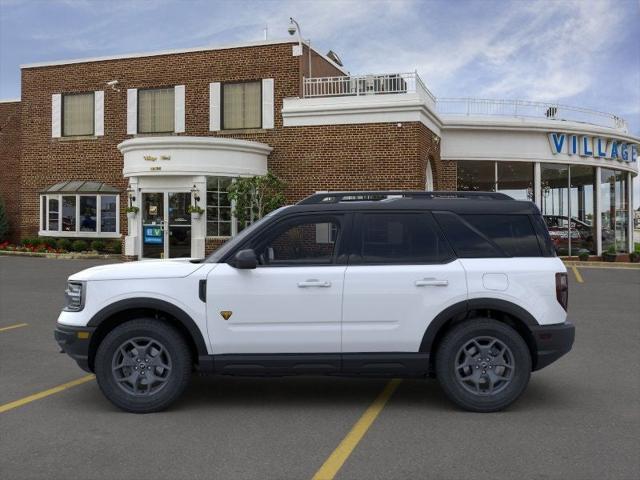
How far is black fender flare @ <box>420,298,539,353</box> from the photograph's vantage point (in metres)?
5.41

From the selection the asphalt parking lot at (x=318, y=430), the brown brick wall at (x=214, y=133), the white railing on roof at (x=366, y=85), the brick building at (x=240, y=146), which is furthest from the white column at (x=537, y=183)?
the asphalt parking lot at (x=318, y=430)

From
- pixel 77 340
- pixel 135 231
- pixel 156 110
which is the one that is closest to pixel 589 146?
pixel 156 110

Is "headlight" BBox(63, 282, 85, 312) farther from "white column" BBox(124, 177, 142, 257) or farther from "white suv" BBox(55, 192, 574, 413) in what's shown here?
"white column" BBox(124, 177, 142, 257)

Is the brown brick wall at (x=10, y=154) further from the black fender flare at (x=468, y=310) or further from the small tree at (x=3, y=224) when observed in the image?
the black fender flare at (x=468, y=310)

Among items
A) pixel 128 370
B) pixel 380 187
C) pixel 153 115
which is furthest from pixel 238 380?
pixel 153 115

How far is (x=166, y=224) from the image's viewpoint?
20953 mm

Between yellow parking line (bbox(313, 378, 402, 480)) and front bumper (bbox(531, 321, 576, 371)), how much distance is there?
4.66ft

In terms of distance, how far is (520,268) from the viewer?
18.1 feet

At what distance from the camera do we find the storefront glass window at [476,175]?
24.5m

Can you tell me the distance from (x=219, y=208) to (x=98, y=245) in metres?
5.70

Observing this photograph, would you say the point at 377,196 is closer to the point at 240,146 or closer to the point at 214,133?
the point at 240,146

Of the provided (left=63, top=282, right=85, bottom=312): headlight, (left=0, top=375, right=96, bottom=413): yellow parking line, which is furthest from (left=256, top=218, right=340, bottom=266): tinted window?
(left=0, top=375, right=96, bottom=413): yellow parking line

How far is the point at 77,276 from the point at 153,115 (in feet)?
64.1

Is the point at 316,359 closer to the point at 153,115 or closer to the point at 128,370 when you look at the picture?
the point at 128,370
